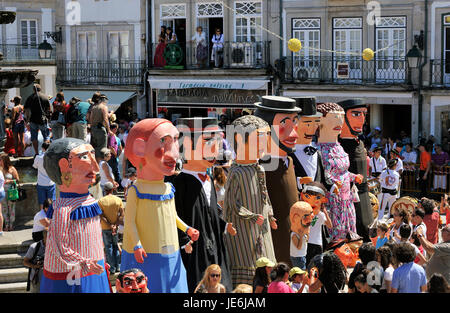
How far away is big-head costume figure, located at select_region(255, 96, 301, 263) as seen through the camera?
11.3 metres

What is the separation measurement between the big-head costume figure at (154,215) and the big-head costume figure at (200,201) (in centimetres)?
46

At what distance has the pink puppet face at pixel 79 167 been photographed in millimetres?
9102

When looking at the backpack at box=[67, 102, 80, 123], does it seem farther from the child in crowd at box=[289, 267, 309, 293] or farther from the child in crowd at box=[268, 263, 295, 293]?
the child in crowd at box=[268, 263, 295, 293]

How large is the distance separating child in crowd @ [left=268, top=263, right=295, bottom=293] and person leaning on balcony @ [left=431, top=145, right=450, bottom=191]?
12594 mm

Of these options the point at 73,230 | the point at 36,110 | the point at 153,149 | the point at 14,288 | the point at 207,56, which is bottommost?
the point at 14,288

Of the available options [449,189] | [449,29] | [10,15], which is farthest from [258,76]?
[10,15]

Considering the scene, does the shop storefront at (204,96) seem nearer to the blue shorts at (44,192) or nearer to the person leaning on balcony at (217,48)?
the person leaning on balcony at (217,48)

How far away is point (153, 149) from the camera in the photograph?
9469mm

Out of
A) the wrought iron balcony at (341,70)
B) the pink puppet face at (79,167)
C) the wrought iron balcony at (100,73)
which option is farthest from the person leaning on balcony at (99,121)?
the wrought iron balcony at (100,73)

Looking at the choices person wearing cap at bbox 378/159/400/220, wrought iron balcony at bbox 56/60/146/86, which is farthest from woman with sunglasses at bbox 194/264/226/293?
wrought iron balcony at bbox 56/60/146/86

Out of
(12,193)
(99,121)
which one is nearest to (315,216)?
(12,193)

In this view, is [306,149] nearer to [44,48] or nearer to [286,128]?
[286,128]

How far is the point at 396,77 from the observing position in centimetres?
2534

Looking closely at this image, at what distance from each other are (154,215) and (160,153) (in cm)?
67
